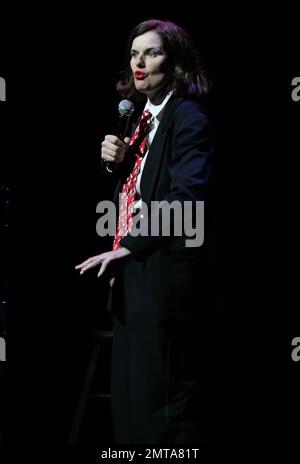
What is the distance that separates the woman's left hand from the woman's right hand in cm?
30

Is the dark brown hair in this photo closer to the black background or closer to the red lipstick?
the red lipstick

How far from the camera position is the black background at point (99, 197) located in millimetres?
2562

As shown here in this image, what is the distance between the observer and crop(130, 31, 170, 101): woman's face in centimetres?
169

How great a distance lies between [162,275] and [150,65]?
0.60 metres

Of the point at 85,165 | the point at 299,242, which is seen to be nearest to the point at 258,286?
the point at 299,242

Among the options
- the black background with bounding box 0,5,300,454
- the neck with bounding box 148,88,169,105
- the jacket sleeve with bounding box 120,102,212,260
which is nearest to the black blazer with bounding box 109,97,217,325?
the jacket sleeve with bounding box 120,102,212,260

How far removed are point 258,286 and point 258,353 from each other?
0.29 m

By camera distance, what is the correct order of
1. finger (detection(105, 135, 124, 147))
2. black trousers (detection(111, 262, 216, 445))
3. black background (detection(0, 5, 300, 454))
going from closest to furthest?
black trousers (detection(111, 262, 216, 445)) < finger (detection(105, 135, 124, 147)) < black background (detection(0, 5, 300, 454))

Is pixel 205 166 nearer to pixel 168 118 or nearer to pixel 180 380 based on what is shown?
pixel 168 118

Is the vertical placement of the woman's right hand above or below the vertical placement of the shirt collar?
below

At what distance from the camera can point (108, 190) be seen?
2854mm

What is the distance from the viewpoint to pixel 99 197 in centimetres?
286

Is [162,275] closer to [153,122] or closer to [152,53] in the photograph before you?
[153,122]
